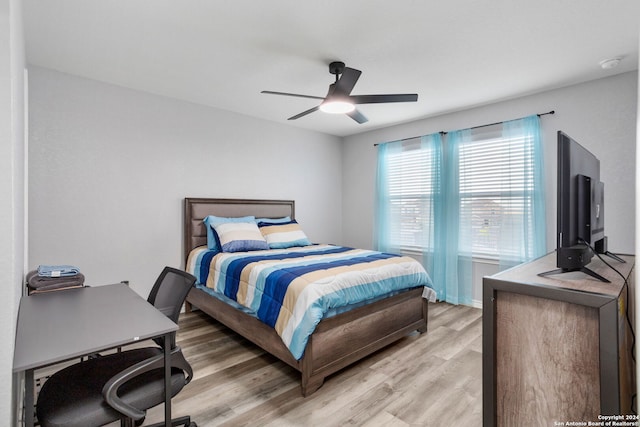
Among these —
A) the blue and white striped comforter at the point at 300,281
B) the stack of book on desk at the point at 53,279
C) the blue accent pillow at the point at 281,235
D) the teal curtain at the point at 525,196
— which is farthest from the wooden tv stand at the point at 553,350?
the blue accent pillow at the point at 281,235

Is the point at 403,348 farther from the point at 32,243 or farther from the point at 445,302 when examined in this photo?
the point at 32,243

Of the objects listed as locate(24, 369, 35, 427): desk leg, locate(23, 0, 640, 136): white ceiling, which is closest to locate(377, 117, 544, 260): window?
locate(23, 0, 640, 136): white ceiling

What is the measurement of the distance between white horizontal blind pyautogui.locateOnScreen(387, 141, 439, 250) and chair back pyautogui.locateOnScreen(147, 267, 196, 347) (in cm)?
337

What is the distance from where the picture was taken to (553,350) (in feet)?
3.87

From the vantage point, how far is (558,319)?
3.84 ft

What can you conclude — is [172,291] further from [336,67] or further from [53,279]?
[336,67]

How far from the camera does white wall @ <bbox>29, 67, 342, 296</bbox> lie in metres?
2.88

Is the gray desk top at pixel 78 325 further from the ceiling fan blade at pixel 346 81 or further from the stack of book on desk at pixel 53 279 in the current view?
the ceiling fan blade at pixel 346 81

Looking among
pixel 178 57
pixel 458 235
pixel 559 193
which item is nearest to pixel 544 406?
pixel 559 193

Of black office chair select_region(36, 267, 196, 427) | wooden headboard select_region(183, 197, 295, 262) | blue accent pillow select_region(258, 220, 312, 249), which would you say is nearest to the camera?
black office chair select_region(36, 267, 196, 427)

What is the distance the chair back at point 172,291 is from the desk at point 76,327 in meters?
0.17

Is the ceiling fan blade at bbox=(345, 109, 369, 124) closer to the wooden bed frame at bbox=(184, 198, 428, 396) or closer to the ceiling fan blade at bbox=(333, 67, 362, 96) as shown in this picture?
the ceiling fan blade at bbox=(333, 67, 362, 96)

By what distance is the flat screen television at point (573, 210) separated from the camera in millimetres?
1306

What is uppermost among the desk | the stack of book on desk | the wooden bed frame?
the stack of book on desk
